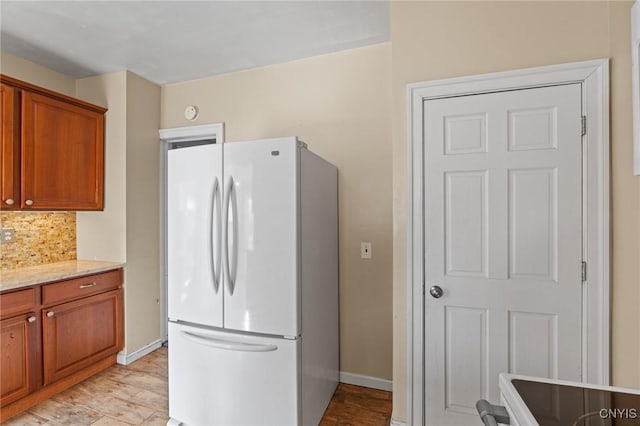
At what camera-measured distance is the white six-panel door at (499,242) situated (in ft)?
5.09

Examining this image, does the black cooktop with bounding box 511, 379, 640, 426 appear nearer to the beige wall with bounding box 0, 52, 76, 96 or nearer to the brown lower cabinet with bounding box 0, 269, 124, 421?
the brown lower cabinet with bounding box 0, 269, 124, 421

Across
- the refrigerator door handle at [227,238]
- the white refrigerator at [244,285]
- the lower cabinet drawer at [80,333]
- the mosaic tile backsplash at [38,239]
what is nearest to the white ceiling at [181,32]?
the white refrigerator at [244,285]

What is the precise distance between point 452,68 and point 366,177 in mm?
981

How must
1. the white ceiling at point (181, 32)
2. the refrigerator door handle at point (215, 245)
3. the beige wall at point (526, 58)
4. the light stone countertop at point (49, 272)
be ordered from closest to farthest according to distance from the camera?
the beige wall at point (526, 58), the refrigerator door handle at point (215, 245), the white ceiling at point (181, 32), the light stone countertop at point (49, 272)

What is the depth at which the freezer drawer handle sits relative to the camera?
1712 mm

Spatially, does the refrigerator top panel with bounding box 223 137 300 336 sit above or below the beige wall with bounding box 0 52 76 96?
below

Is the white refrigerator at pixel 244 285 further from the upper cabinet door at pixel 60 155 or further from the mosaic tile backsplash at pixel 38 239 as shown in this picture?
the mosaic tile backsplash at pixel 38 239

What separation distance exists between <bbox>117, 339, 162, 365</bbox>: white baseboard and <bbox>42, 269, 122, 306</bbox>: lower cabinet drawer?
64 centimetres

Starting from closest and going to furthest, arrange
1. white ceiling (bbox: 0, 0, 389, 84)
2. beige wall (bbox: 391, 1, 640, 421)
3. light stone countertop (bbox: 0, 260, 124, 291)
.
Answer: beige wall (bbox: 391, 1, 640, 421) → white ceiling (bbox: 0, 0, 389, 84) → light stone countertop (bbox: 0, 260, 124, 291)

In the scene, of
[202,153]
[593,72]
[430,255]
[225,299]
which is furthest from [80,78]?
[593,72]

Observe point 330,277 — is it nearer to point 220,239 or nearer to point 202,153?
point 220,239

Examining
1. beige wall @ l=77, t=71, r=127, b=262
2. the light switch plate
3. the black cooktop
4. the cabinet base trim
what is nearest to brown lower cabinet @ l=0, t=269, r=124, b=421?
the cabinet base trim

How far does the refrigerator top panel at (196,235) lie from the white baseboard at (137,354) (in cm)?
132

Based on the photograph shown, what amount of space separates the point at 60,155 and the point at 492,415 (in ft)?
10.6
